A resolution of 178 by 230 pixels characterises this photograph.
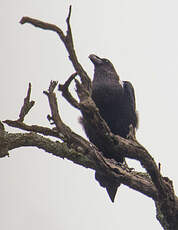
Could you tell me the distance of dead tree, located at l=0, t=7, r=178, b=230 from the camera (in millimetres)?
3396

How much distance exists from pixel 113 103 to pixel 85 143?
88.5 inches

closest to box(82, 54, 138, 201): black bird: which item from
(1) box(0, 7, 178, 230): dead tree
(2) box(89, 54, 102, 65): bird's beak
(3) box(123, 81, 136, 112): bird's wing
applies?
(3) box(123, 81, 136, 112): bird's wing

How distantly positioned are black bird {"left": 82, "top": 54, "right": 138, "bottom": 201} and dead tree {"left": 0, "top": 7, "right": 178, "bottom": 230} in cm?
140

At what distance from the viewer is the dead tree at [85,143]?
11.1ft

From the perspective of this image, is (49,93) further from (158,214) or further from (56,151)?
(158,214)

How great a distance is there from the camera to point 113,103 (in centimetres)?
590

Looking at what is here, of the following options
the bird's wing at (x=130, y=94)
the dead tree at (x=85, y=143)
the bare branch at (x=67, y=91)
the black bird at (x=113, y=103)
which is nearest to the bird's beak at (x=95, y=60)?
the black bird at (x=113, y=103)

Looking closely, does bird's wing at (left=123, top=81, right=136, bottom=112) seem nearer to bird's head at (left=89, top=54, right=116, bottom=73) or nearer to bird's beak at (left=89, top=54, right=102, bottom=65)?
bird's head at (left=89, top=54, right=116, bottom=73)

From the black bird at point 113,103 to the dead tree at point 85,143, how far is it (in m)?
1.40

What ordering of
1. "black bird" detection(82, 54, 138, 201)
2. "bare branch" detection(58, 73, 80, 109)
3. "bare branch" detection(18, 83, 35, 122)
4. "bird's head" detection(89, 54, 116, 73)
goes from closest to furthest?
"bare branch" detection(58, 73, 80, 109)
"bare branch" detection(18, 83, 35, 122)
"black bird" detection(82, 54, 138, 201)
"bird's head" detection(89, 54, 116, 73)

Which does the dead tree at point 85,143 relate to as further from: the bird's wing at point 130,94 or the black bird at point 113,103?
the bird's wing at point 130,94

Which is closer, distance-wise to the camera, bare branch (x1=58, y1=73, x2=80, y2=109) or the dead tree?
bare branch (x1=58, y1=73, x2=80, y2=109)

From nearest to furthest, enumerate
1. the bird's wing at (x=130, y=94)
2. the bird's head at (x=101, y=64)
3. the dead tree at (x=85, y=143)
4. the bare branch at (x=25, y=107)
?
1. the dead tree at (x=85, y=143)
2. the bare branch at (x=25, y=107)
3. the bird's wing at (x=130, y=94)
4. the bird's head at (x=101, y=64)

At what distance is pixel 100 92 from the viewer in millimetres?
5926
